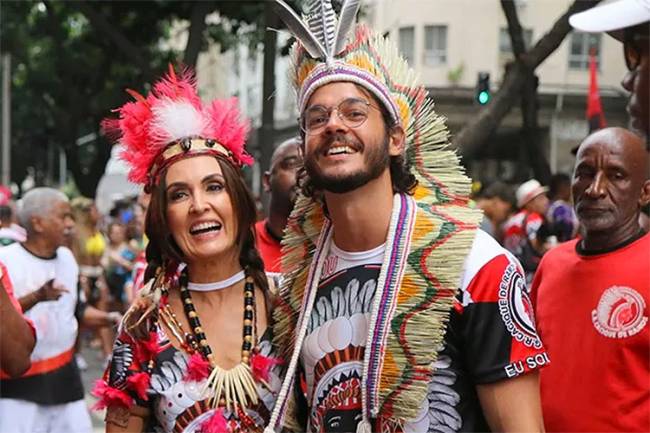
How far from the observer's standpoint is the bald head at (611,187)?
3508mm

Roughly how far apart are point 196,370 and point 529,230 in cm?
547

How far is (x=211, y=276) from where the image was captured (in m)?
3.03

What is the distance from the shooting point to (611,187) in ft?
11.6

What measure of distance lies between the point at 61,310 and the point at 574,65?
2117 cm

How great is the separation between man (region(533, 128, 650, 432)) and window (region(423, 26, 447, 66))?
20617 mm

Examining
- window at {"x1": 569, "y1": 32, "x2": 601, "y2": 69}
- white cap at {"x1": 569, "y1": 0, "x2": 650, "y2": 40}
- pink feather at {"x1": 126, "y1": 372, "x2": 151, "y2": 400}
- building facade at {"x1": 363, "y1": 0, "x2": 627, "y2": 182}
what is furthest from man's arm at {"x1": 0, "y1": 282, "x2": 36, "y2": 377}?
window at {"x1": 569, "y1": 32, "x2": 601, "y2": 69}

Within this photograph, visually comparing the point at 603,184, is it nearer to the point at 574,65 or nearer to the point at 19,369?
the point at 19,369

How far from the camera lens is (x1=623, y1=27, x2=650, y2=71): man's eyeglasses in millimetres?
3855

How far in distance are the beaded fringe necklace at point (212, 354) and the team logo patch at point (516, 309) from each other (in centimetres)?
81

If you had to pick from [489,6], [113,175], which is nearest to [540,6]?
[489,6]

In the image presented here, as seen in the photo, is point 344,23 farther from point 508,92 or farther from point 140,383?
point 508,92

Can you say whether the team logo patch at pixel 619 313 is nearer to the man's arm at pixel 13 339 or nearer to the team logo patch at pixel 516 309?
the team logo patch at pixel 516 309

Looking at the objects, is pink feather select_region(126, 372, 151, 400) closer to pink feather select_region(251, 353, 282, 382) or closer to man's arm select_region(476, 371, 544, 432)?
pink feather select_region(251, 353, 282, 382)

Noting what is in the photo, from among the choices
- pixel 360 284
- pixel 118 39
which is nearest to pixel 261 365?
pixel 360 284
